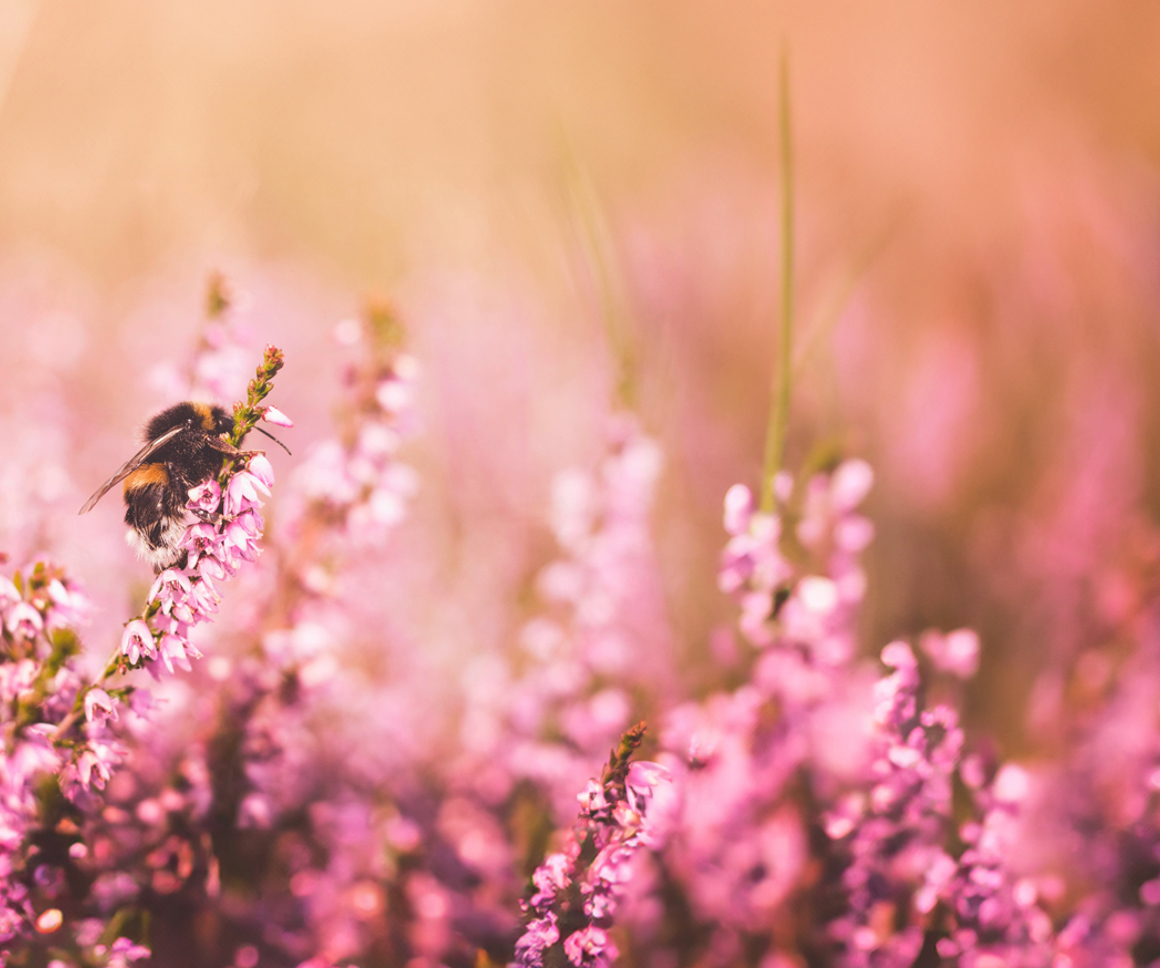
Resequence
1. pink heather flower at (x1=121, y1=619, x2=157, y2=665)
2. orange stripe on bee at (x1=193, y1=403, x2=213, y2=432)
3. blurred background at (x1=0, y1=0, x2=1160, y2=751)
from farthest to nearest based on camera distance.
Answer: blurred background at (x1=0, y1=0, x2=1160, y2=751) < orange stripe on bee at (x1=193, y1=403, x2=213, y2=432) < pink heather flower at (x1=121, y1=619, x2=157, y2=665)

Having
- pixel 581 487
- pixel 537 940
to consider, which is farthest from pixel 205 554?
pixel 581 487

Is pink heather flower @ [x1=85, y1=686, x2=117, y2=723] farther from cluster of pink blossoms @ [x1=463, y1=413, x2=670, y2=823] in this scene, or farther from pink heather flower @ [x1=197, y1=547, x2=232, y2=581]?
cluster of pink blossoms @ [x1=463, y1=413, x2=670, y2=823]

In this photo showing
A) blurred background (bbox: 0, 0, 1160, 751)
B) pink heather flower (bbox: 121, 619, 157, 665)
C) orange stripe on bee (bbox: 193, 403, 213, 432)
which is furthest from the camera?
blurred background (bbox: 0, 0, 1160, 751)

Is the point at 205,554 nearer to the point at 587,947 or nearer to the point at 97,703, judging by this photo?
the point at 97,703

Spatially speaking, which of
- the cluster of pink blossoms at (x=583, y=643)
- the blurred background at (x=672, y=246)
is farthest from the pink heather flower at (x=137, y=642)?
the blurred background at (x=672, y=246)

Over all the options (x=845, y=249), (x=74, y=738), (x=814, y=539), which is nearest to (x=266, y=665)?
(x=74, y=738)

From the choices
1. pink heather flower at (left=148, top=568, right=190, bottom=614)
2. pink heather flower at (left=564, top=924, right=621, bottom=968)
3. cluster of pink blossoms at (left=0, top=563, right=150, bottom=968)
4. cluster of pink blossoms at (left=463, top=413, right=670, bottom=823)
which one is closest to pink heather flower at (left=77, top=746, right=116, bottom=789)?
cluster of pink blossoms at (left=0, top=563, right=150, bottom=968)

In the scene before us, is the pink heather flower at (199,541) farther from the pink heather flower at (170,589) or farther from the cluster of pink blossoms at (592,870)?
the cluster of pink blossoms at (592,870)
